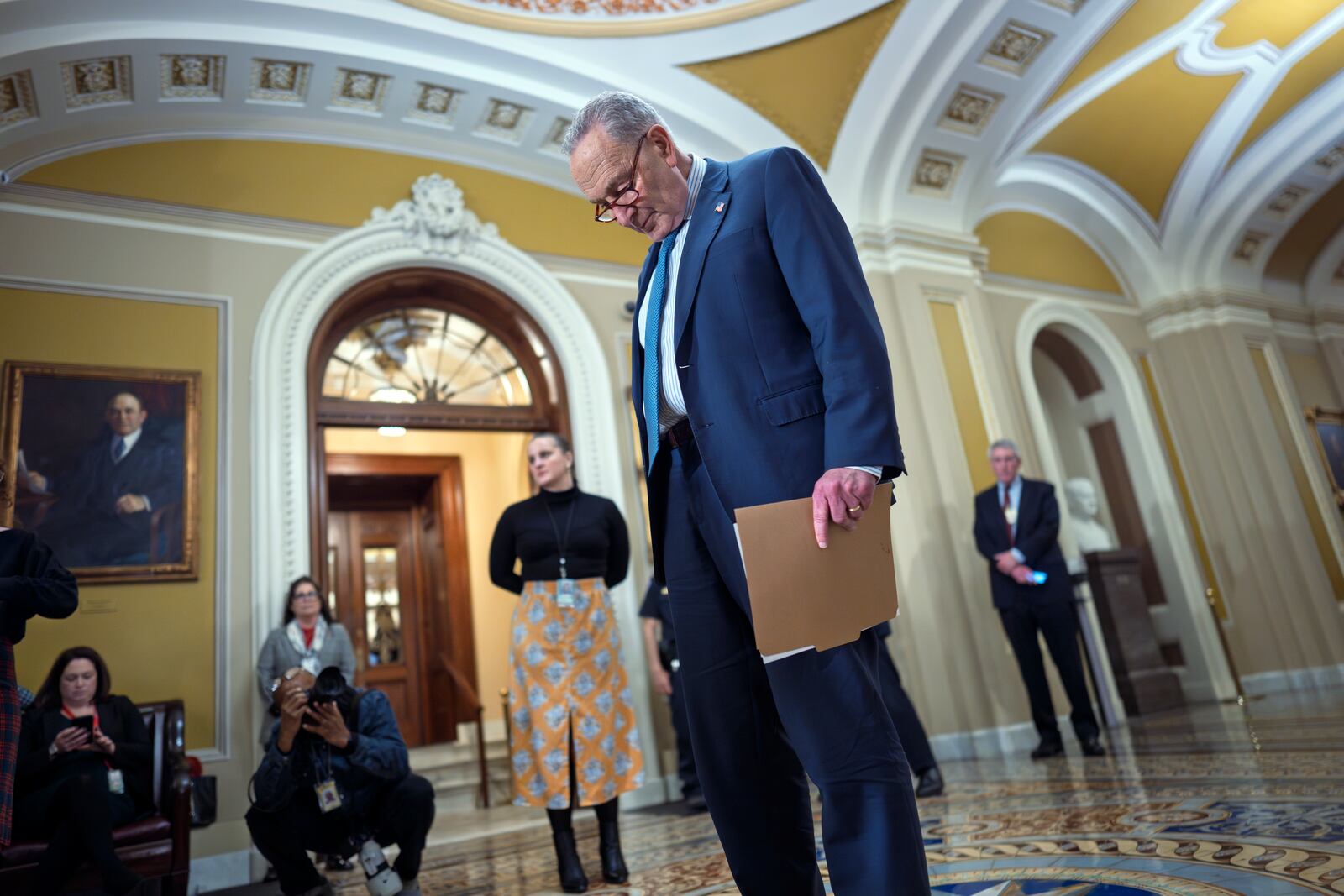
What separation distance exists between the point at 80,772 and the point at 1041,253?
7797mm

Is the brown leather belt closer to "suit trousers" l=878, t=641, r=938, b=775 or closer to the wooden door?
"suit trousers" l=878, t=641, r=938, b=775

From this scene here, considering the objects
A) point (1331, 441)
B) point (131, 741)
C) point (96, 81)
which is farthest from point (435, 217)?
point (1331, 441)

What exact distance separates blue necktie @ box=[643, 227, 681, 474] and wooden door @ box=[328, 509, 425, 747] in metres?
7.60

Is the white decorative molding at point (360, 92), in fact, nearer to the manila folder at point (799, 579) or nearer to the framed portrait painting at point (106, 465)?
the framed portrait painting at point (106, 465)

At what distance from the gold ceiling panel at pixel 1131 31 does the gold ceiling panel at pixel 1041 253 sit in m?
1.52

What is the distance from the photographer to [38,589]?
2547 millimetres

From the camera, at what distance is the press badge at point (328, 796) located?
2736 mm

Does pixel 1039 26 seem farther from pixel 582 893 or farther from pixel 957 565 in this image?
pixel 582 893

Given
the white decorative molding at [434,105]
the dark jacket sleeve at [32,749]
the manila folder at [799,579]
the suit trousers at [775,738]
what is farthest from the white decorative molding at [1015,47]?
the dark jacket sleeve at [32,749]

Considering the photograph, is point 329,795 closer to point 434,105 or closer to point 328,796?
point 328,796

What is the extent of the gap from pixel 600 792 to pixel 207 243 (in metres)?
3.78

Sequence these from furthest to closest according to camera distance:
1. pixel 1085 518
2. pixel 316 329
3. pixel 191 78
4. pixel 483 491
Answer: pixel 483 491 → pixel 1085 518 → pixel 316 329 → pixel 191 78

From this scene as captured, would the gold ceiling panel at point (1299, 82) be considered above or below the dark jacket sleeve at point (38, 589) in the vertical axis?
above

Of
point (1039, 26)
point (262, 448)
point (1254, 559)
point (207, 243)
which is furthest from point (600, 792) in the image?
point (1254, 559)
